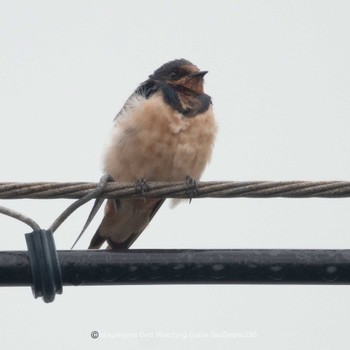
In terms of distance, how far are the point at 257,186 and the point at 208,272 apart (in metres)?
0.79

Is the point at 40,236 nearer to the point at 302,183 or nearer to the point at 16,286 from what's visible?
the point at 16,286

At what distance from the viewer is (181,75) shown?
6.21 metres

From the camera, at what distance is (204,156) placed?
18.8 ft

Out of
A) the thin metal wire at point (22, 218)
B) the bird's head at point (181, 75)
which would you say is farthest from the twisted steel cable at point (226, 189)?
the bird's head at point (181, 75)

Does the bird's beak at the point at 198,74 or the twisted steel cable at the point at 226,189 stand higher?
the bird's beak at the point at 198,74

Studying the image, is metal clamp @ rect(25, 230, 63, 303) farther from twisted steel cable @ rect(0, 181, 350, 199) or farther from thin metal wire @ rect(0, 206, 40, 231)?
twisted steel cable @ rect(0, 181, 350, 199)

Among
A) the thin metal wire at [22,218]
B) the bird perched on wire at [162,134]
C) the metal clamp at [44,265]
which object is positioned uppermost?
the bird perched on wire at [162,134]

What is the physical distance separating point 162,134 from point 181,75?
0.76 m

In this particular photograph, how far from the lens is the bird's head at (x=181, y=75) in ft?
20.0

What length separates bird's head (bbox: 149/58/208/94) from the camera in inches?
240

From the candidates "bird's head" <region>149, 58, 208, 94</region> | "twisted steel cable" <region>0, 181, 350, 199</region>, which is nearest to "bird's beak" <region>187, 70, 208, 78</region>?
"bird's head" <region>149, 58, 208, 94</region>

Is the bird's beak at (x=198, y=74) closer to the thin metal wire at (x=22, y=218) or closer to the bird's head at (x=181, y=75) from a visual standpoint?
the bird's head at (x=181, y=75)

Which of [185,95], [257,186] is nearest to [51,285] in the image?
[257,186]

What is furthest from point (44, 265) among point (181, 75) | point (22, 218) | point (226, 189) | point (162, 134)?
point (181, 75)
